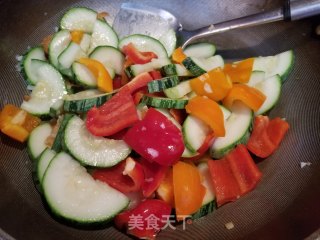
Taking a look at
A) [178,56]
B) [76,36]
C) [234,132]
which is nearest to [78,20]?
[76,36]

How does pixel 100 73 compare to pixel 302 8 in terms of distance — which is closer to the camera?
pixel 100 73

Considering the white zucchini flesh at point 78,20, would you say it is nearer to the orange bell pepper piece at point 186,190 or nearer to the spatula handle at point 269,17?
the spatula handle at point 269,17

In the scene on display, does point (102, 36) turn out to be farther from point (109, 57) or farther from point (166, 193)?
point (166, 193)

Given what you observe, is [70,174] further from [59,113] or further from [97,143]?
[59,113]

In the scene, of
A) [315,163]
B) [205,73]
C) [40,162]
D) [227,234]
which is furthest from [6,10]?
[315,163]

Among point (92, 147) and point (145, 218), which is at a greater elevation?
point (92, 147)

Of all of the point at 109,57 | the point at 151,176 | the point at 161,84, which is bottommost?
the point at 151,176

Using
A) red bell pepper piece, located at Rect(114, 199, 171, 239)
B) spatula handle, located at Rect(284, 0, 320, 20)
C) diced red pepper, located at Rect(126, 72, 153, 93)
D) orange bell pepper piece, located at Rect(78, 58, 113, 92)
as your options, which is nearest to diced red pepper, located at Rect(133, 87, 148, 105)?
diced red pepper, located at Rect(126, 72, 153, 93)
